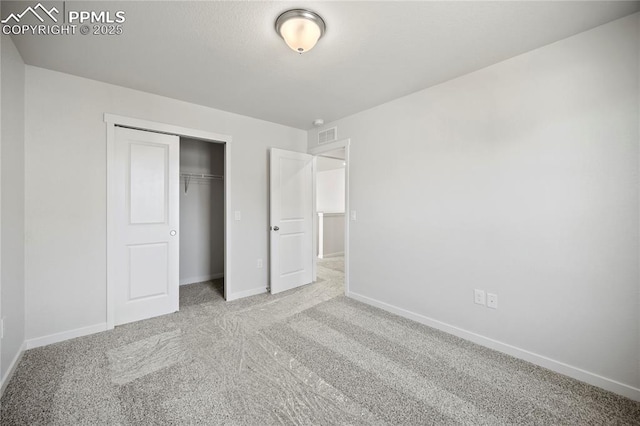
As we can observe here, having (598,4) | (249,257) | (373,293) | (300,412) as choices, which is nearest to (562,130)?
(598,4)

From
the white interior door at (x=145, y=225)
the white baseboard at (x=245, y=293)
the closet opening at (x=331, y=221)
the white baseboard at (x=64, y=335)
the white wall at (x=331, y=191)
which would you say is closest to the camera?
the white baseboard at (x=64, y=335)

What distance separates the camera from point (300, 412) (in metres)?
1.55

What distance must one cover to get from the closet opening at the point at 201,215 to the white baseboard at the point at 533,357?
2.83 meters

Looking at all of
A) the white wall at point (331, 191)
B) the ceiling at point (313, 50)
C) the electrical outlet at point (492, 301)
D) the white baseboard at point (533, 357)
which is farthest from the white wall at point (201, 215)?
the electrical outlet at point (492, 301)

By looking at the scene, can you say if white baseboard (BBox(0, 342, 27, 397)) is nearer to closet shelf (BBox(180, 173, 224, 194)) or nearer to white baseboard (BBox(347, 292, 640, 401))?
closet shelf (BBox(180, 173, 224, 194))

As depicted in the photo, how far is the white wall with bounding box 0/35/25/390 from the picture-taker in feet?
5.78

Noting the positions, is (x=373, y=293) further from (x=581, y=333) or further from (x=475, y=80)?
(x=475, y=80)

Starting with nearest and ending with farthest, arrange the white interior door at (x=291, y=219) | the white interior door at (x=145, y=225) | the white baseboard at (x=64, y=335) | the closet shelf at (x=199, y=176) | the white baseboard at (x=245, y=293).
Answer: the white baseboard at (x=64, y=335) < the white interior door at (x=145, y=225) < the white baseboard at (x=245, y=293) < the white interior door at (x=291, y=219) < the closet shelf at (x=199, y=176)

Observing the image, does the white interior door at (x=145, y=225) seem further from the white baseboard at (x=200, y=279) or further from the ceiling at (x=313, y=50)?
Result: the white baseboard at (x=200, y=279)

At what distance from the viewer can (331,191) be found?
7.23m

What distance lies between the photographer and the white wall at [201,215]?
13.6 ft

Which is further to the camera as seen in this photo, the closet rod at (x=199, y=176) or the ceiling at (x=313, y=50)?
the closet rod at (x=199, y=176)

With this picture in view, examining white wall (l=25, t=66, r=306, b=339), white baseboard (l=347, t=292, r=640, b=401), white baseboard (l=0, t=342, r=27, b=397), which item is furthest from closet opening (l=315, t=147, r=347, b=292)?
white baseboard (l=0, t=342, r=27, b=397)

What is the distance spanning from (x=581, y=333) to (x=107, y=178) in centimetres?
414
